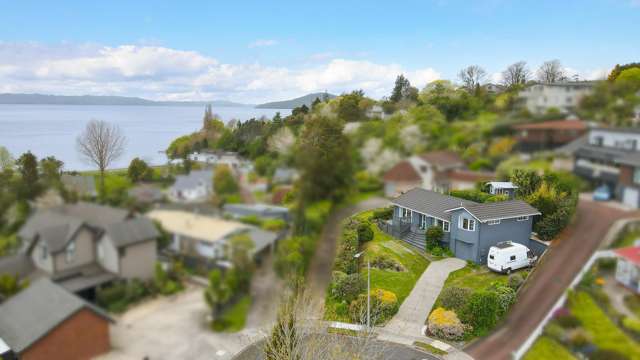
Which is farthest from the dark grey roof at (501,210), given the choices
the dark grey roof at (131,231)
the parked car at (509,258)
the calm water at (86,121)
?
the dark grey roof at (131,231)

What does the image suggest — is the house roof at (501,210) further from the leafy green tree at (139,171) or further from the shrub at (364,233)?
the leafy green tree at (139,171)

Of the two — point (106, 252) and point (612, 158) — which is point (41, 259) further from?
point (612, 158)

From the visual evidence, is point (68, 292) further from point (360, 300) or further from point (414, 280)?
point (414, 280)

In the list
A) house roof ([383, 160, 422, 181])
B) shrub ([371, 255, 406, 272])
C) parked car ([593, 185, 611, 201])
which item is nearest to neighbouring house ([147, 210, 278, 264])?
house roof ([383, 160, 422, 181])

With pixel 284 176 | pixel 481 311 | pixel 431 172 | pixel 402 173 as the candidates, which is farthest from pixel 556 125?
pixel 481 311

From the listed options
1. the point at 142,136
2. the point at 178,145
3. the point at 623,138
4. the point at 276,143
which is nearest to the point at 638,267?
the point at 623,138

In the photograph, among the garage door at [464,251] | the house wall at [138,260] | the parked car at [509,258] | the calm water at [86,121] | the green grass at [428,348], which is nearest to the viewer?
the house wall at [138,260]
